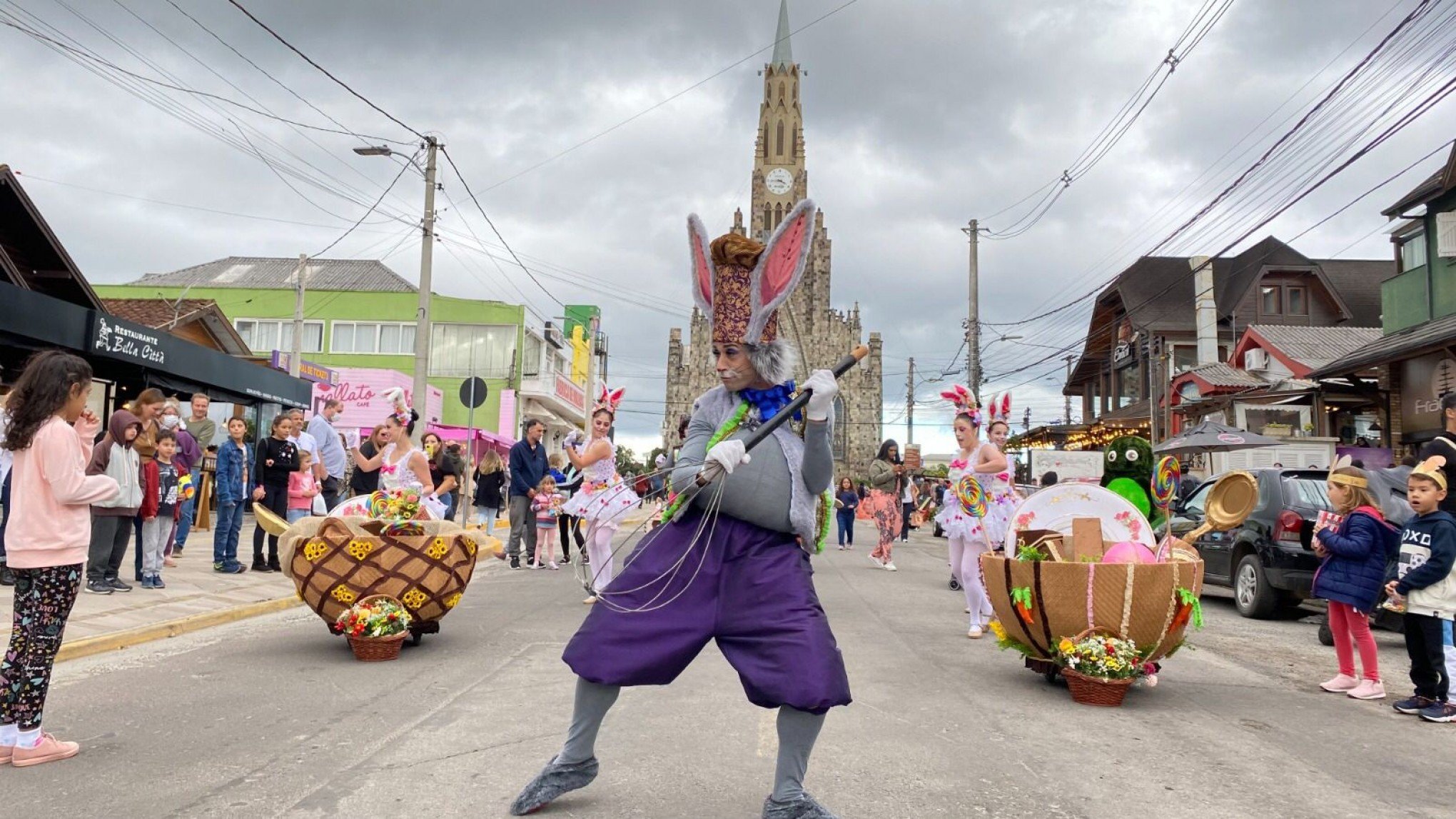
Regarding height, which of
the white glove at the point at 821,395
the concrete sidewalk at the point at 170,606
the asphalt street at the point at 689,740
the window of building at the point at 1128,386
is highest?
the window of building at the point at 1128,386

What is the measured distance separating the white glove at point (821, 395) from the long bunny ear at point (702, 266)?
1.78 feet

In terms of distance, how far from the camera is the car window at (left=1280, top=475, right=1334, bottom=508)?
399 inches

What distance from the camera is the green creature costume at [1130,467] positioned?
8320 mm

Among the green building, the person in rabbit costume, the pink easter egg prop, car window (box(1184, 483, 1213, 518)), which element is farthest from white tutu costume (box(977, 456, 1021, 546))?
the green building

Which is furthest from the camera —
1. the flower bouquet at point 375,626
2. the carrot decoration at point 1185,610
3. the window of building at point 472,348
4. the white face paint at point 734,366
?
the window of building at point 472,348

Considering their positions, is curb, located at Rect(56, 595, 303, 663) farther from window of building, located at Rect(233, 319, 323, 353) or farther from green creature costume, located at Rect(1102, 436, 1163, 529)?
window of building, located at Rect(233, 319, 323, 353)

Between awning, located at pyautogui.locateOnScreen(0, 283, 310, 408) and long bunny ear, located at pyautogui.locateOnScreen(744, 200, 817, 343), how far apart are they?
13543 mm

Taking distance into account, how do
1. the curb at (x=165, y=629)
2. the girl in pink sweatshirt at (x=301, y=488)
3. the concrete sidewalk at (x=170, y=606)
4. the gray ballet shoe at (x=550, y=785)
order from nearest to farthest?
the gray ballet shoe at (x=550, y=785) < the curb at (x=165, y=629) < the concrete sidewalk at (x=170, y=606) < the girl in pink sweatshirt at (x=301, y=488)

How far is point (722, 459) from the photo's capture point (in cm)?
330

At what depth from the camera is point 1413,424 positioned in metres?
18.9

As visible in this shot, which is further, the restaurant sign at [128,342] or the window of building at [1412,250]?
the window of building at [1412,250]

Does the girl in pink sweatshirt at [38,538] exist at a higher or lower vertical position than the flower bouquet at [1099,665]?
higher

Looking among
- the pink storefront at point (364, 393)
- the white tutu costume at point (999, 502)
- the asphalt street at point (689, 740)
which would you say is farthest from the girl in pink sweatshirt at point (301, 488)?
the pink storefront at point (364, 393)

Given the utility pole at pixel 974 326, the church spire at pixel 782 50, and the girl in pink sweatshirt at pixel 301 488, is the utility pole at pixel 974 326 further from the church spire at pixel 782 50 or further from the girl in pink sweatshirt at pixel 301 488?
the church spire at pixel 782 50
